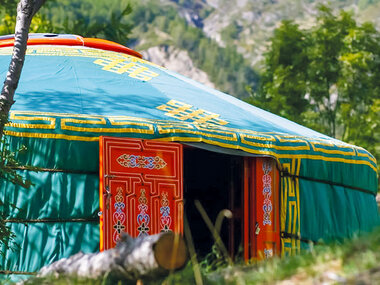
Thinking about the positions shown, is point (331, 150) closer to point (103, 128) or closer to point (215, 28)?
point (103, 128)

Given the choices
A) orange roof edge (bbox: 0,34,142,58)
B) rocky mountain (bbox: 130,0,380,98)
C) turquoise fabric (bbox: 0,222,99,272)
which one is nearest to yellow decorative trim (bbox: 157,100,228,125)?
turquoise fabric (bbox: 0,222,99,272)

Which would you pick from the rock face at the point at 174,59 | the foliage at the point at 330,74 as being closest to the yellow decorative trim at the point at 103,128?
the foliage at the point at 330,74

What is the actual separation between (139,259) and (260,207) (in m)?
3.25

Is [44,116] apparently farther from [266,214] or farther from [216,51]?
[216,51]

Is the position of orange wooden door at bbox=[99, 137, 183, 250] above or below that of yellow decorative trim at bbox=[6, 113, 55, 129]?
below

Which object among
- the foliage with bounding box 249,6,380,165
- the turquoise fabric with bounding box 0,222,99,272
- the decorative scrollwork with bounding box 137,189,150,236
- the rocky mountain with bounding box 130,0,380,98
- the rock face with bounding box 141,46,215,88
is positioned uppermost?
the rocky mountain with bounding box 130,0,380,98

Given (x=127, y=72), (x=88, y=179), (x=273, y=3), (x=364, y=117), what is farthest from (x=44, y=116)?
(x=273, y=3)

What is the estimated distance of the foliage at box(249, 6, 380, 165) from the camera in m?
18.8

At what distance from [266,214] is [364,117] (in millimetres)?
12618

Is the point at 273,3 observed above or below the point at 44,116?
above

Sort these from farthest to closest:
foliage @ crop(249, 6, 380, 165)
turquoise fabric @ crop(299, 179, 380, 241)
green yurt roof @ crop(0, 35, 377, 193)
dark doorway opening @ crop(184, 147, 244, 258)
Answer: foliage @ crop(249, 6, 380, 165) < dark doorway opening @ crop(184, 147, 244, 258) < turquoise fabric @ crop(299, 179, 380, 241) < green yurt roof @ crop(0, 35, 377, 193)

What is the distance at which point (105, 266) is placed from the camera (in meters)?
3.87

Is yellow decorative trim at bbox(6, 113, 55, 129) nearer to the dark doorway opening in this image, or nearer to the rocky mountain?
the dark doorway opening

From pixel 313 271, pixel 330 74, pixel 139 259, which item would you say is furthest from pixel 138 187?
pixel 330 74
